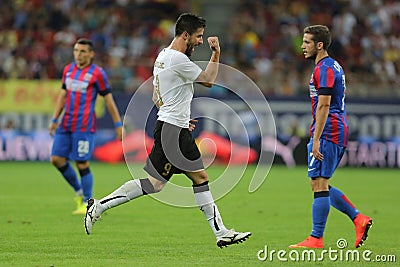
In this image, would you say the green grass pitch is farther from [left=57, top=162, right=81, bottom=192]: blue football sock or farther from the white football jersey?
the white football jersey

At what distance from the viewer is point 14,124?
26.0 metres

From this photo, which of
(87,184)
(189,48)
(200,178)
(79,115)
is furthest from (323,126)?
(79,115)

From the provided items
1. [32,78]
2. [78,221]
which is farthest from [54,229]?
[32,78]

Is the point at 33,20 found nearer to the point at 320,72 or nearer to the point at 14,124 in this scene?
the point at 14,124

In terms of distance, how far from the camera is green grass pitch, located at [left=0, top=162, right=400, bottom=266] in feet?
29.2

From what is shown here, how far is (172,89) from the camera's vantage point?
369 inches

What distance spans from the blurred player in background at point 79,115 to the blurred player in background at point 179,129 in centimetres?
434

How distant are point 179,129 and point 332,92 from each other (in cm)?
185

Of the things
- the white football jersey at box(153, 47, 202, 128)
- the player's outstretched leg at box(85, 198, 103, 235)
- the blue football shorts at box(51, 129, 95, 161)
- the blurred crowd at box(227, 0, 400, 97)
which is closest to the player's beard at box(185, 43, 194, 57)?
the white football jersey at box(153, 47, 202, 128)

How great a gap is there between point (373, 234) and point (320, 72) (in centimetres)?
268

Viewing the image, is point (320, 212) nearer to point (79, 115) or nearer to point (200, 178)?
point (200, 178)

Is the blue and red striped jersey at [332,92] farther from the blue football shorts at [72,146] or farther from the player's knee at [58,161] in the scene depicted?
the player's knee at [58,161]

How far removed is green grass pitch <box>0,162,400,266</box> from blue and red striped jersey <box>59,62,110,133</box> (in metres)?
1.40

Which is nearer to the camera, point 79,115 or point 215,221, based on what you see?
point 215,221
